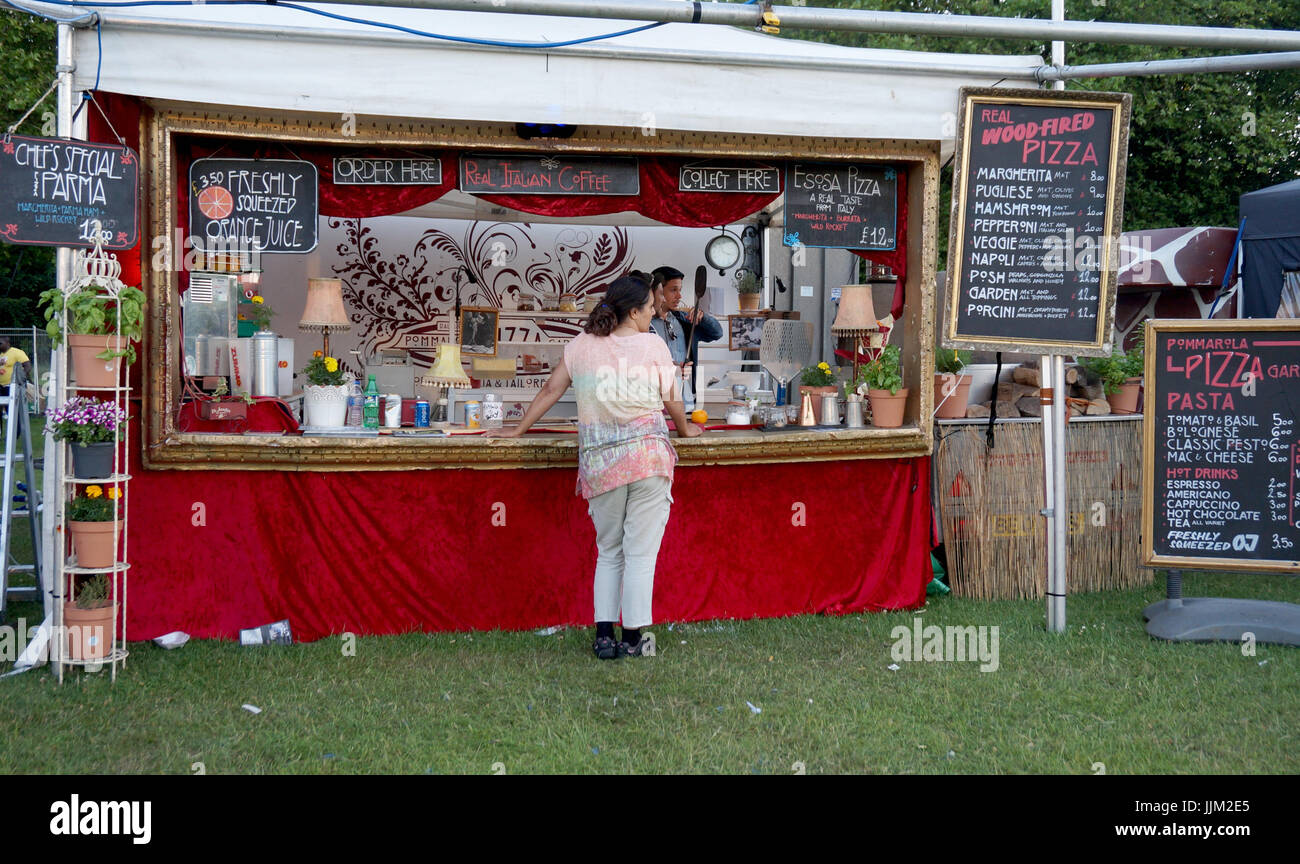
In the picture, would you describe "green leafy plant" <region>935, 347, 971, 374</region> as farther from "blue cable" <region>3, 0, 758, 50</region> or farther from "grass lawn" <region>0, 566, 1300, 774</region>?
"blue cable" <region>3, 0, 758, 50</region>

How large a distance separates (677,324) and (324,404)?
2.74 meters

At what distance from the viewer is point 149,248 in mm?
4941

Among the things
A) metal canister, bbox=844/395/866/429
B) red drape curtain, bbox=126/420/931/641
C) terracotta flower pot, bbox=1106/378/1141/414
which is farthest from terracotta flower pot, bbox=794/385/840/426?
terracotta flower pot, bbox=1106/378/1141/414

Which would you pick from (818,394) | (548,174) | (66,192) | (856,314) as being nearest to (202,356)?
(66,192)

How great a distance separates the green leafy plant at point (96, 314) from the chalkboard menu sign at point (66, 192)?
0.23m

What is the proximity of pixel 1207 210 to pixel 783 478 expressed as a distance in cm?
1246

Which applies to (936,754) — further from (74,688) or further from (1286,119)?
(1286,119)

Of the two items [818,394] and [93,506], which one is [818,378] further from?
[93,506]

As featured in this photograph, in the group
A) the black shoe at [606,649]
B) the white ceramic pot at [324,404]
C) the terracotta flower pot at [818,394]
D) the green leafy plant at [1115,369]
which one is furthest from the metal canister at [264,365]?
the green leafy plant at [1115,369]

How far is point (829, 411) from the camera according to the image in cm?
598

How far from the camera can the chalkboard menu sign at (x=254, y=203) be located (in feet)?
16.9

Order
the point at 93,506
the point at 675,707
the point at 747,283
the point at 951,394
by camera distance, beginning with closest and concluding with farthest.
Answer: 1. the point at 675,707
2. the point at 93,506
3. the point at 951,394
4. the point at 747,283

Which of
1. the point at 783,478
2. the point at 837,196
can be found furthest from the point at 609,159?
the point at 783,478

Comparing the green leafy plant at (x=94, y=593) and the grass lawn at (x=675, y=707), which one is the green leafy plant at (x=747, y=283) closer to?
the grass lawn at (x=675, y=707)
